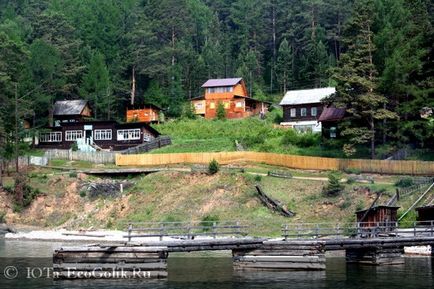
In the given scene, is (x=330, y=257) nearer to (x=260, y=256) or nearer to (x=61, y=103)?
(x=260, y=256)

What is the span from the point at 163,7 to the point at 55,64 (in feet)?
127

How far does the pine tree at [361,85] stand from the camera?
254ft

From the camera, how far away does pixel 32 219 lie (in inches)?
3105

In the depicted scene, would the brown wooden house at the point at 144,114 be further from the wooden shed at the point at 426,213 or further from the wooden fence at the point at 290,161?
the wooden shed at the point at 426,213

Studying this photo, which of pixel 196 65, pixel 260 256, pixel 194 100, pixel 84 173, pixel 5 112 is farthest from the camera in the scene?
pixel 196 65

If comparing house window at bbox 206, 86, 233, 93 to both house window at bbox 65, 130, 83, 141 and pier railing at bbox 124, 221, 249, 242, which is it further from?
pier railing at bbox 124, 221, 249, 242

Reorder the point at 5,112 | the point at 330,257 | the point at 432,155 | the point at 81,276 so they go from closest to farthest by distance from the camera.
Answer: the point at 81,276
the point at 330,257
the point at 432,155
the point at 5,112

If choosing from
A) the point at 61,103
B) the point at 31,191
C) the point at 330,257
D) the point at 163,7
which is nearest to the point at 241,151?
the point at 31,191

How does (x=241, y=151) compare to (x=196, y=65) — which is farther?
(x=196, y=65)

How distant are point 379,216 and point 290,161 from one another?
28.4 metres

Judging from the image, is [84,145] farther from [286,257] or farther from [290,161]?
[286,257]

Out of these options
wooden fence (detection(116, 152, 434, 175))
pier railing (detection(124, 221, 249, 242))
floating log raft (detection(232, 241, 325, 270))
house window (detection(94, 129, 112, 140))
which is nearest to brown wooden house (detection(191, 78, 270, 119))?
house window (detection(94, 129, 112, 140))

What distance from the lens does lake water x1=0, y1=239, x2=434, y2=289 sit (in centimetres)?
3762

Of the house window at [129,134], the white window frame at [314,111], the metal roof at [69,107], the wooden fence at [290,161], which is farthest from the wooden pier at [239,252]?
the metal roof at [69,107]
